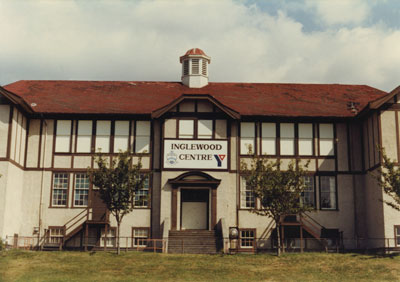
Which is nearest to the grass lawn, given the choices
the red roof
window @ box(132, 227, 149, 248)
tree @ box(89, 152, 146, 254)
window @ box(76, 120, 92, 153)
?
tree @ box(89, 152, 146, 254)

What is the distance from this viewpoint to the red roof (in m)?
39.1

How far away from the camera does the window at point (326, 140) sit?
128 feet

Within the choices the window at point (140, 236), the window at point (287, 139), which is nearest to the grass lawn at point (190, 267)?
the window at point (140, 236)

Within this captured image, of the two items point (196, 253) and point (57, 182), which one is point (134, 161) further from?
point (196, 253)

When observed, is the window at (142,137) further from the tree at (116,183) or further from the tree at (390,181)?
the tree at (390,181)

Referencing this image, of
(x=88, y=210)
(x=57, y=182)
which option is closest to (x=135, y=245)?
(x=88, y=210)

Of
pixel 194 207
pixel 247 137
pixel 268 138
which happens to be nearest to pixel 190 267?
pixel 194 207

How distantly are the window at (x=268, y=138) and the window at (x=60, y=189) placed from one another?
1350 centimetres

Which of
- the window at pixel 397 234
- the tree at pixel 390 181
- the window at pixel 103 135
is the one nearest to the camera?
the tree at pixel 390 181

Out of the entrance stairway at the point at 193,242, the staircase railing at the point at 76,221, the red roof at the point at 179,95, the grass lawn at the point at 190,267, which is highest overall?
the red roof at the point at 179,95

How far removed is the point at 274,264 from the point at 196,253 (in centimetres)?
589

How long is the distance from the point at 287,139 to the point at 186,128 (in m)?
7.02

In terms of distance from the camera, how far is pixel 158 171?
3831 cm

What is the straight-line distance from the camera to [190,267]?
28.8 metres
